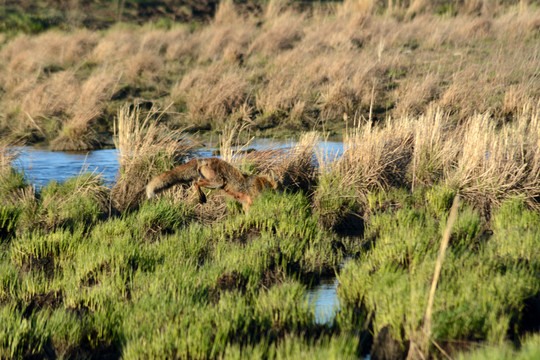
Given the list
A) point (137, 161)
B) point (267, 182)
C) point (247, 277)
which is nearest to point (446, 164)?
point (267, 182)

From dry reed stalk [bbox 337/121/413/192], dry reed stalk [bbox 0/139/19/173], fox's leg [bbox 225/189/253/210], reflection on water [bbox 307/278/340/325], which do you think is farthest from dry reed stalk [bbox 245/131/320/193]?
dry reed stalk [bbox 0/139/19/173]

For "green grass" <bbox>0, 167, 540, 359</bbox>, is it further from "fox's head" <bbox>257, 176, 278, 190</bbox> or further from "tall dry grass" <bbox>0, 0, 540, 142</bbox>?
"tall dry grass" <bbox>0, 0, 540, 142</bbox>

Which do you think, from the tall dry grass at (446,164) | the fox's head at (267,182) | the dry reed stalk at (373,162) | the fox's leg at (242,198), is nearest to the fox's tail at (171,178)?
the fox's leg at (242,198)

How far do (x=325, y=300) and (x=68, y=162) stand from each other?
6905 mm

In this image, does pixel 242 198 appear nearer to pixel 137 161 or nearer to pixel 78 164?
pixel 137 161

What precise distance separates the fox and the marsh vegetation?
9.9 inches

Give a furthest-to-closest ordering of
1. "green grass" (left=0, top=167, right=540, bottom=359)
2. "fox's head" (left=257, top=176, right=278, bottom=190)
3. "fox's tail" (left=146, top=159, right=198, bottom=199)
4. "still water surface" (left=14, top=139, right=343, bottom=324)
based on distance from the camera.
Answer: "fox's head" (left=257, top=176, right=278, bottom=190), "fox's tail" (left=146, top=159, right=198, bottom=199), "still water surface" (left=14, top=139, right=343, bottom=324), "green grass" (left=0, top=167, right=540, bottom=359)

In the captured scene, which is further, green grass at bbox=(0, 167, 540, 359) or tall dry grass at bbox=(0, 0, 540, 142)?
tall dry grass at bbox=(0, 0, 540, 142)

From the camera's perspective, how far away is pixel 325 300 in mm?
5266

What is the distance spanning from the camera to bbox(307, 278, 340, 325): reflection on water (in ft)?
15.2

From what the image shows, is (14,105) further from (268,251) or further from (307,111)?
(268,251)

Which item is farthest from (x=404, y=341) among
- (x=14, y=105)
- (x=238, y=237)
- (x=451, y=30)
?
(x=451, y=30)

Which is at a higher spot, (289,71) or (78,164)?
(289,71)

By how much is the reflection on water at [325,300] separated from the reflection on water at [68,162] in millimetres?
2842
